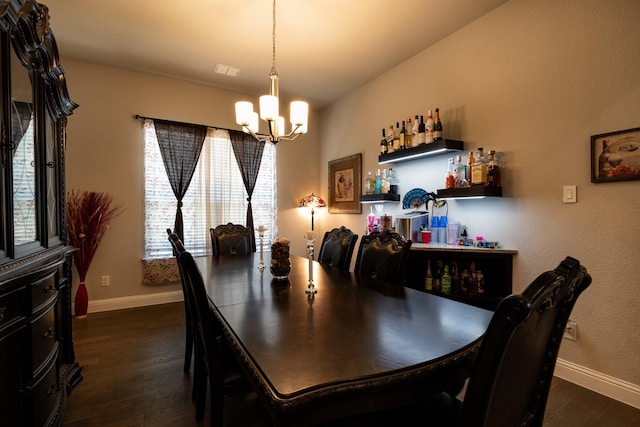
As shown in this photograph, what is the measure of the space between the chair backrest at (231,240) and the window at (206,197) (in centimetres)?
95

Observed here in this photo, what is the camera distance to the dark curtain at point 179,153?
12.8ft

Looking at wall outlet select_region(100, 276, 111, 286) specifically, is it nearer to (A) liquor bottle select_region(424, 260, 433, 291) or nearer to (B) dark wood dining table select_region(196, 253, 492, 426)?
(B) dark wood dining table select_region(196, 253, 492, 426)

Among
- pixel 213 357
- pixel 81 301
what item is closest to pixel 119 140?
pixel 81 301

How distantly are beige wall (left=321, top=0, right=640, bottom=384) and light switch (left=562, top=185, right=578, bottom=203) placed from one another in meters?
0.04

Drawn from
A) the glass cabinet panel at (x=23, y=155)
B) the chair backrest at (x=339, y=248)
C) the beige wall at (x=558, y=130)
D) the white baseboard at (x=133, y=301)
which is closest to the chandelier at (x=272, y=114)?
the chair backrest at (x=339, y=248)

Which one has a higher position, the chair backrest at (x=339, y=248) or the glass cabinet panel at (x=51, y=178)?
the glass cabinet panel at (x=51, y=178)

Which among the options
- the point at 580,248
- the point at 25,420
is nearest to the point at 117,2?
the point at 25,420

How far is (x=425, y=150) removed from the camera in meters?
2.91

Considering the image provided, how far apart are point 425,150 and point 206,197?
9.52 feet

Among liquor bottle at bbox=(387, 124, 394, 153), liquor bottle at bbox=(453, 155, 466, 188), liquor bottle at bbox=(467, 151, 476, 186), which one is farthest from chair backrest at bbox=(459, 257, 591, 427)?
liquor bottle at bbox=(387, 124, 394, 153)

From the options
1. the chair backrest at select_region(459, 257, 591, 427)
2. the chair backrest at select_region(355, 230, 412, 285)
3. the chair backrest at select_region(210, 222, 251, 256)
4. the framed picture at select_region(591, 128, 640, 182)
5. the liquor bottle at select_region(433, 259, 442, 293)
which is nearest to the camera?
the chair backrest at select_region(459, 257, 591, 427)

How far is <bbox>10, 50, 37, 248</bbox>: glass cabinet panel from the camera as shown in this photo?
4.39 ft

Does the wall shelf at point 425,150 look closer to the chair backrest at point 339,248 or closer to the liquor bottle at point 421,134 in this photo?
the liquor bottle at point 421,134

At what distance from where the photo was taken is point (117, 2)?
8.24 feet
